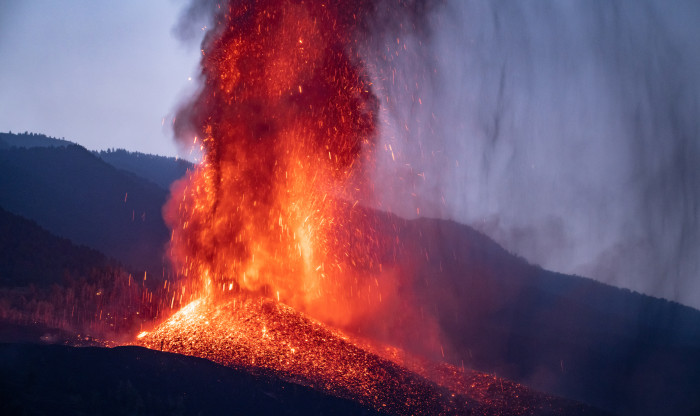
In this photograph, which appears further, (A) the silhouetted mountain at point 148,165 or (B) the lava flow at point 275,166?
(A) the silhouetted mountain at point 148,165

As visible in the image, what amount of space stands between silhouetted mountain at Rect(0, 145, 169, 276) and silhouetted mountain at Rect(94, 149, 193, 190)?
77.3 ft

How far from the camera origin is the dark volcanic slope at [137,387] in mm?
8977

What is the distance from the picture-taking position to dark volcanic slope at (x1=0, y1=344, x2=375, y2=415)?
353 inches

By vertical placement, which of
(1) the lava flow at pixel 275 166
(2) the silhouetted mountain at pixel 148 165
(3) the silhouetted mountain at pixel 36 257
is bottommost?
(3) the silhouetted mountain at pixel 36 257

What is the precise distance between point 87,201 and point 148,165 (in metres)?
59.3

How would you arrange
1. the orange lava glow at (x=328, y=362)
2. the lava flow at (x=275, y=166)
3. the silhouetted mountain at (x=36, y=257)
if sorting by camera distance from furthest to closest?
the silhouetted mountain at (x=36, y=257) < the lava flow at (x=275, y=166) < the orange lava glow at (x=328, y=362)

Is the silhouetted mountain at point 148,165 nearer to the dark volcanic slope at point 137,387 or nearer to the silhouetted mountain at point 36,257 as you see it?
the silhouetted mountain at point 36,257

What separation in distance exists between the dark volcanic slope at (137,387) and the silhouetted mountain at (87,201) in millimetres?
61232

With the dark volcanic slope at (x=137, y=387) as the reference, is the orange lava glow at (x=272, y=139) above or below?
above

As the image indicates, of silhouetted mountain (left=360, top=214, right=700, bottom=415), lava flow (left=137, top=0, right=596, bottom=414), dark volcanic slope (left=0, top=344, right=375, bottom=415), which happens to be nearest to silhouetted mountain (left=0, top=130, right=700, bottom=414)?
silhouetted mountain (left=360, top=214, right=700, bottom=415)

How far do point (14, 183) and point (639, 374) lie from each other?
3973 inches

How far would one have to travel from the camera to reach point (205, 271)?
19109mm

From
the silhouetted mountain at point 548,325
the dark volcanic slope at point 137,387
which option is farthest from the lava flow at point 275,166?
the silhouetted mountain at point 548,325

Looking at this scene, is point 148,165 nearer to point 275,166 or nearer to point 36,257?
point 36,257
